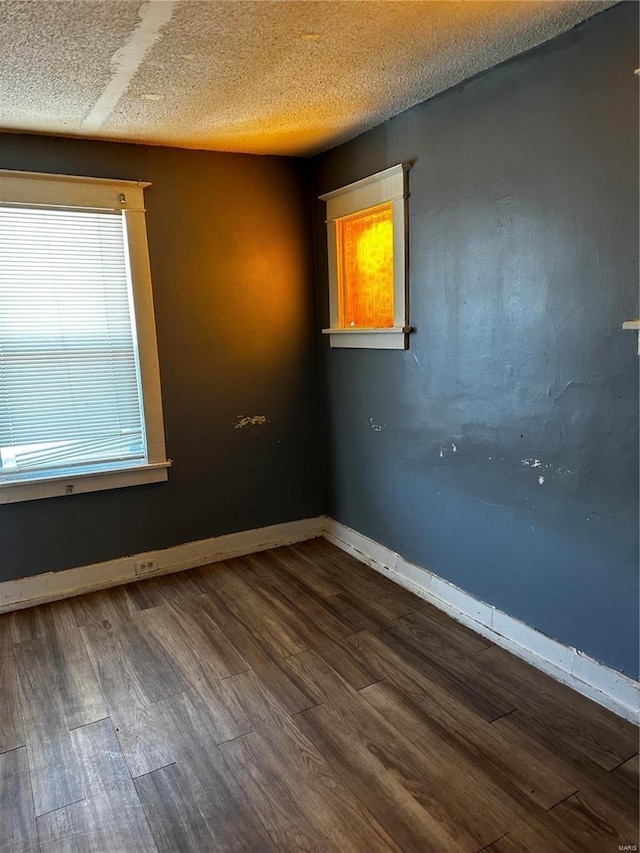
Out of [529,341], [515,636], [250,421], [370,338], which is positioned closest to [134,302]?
[250,421]

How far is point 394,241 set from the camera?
290cm

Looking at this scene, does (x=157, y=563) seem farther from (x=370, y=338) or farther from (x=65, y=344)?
(x=370, y=338)

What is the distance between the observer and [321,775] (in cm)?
185

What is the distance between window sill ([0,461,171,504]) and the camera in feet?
9.73

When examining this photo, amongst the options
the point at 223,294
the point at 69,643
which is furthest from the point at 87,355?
the point at 69,643

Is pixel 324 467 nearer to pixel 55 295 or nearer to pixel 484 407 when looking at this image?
pixel 484 407

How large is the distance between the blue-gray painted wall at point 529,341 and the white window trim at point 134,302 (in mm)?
1281

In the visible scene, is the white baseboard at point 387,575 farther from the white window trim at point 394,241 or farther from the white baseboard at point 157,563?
the white window trim at point 394,241

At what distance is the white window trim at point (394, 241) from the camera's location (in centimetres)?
285

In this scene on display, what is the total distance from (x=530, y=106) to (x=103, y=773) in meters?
2.87

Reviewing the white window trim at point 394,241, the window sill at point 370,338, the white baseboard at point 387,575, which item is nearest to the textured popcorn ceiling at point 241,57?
the white window trim at point 394,241

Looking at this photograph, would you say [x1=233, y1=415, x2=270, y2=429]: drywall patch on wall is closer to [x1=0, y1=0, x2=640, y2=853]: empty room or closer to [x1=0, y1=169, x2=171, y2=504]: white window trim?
[x1=0, y1=0, x2=640, y2=853]: empty room

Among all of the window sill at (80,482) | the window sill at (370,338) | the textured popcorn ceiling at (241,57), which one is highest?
the textured popcorn ceiling at (241,57)

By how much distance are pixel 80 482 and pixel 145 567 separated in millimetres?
642
